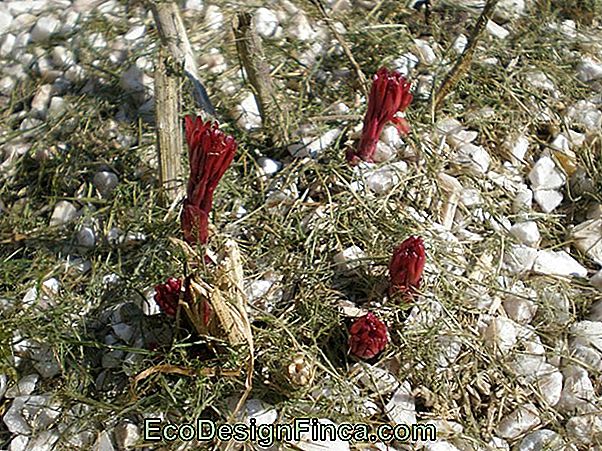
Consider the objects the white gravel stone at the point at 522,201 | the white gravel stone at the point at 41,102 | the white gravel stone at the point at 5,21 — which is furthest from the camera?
the white gravel stone at the point at 5,21

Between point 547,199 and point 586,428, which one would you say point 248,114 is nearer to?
point 547,199

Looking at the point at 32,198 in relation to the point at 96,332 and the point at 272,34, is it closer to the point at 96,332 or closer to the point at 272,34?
the point at 96,332

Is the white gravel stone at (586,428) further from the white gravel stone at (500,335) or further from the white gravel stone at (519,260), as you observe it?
the white gravel stone at (519,260)

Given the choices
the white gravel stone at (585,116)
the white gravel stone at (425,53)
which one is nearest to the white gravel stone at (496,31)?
the white gravel stone at (425,53)

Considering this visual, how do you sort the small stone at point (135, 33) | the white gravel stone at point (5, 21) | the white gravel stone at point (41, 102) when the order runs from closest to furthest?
the white gravel stone at point (41, 102) < the small stone at point (135, 33) < the white gravel stone at point (5, 21)

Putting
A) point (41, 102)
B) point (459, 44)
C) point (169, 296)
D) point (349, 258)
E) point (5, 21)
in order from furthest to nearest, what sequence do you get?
point (5, 21) → point (459, 44) → point (41, 102) → point (349, 258) → point (169, 296)

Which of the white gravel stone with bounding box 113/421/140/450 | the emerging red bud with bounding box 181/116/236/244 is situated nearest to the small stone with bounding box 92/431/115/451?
the white gravel stone with bounding box 113/421/140/450

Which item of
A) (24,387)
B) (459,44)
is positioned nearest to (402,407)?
(24,387)
